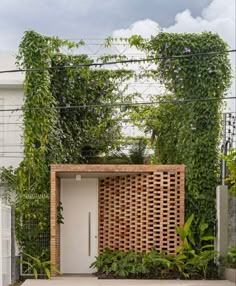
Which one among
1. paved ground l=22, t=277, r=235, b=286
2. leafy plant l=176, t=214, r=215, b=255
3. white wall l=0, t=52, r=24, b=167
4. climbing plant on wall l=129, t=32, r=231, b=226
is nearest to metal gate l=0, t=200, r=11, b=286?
paved ground l=22, t=277, r=235, b=286

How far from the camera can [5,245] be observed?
14.7 metres

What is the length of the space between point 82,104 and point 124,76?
144 cm

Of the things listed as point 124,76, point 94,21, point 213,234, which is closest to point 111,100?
point 124,76

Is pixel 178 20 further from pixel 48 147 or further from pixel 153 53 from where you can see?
pixel 48 147

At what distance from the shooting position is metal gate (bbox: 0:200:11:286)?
13.8 meters

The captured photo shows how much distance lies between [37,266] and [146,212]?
120 inches

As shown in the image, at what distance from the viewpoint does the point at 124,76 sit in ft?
62.7

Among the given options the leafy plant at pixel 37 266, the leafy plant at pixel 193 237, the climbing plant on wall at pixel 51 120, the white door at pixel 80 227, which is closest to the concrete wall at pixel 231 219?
the leafy plant at pixel 193 237

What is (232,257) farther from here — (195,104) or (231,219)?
(195,104)

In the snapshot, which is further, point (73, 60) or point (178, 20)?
point (73, 60)

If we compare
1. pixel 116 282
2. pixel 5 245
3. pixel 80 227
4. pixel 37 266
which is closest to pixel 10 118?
pixel 80 227

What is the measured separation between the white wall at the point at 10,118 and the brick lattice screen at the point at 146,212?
3296mm

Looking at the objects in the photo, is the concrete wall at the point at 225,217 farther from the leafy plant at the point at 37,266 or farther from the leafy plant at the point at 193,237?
the leafy plant at the point at 37,266

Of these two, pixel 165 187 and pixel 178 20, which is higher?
pixel 178 20
